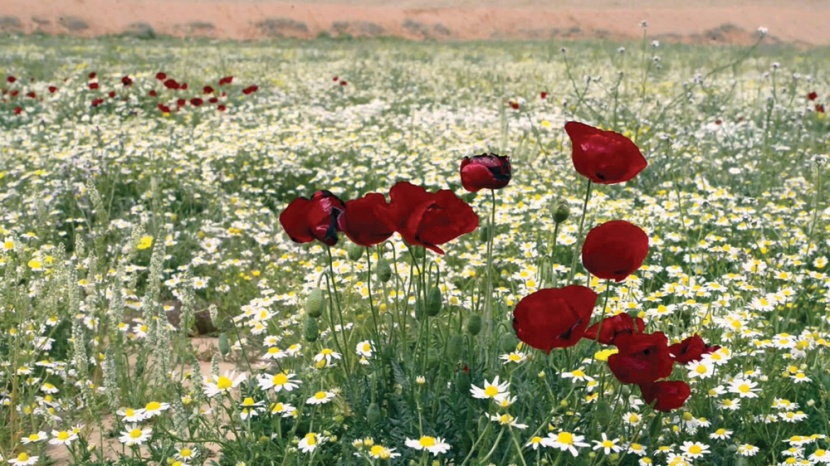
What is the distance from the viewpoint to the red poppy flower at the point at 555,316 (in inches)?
67.0

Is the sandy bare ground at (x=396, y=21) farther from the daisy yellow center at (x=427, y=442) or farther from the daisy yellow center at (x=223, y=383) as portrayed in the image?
the daisy yellow center at (x=427, y=442)

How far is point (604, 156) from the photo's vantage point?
6.15 feet

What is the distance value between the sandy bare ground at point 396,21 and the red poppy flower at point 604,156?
45221mm

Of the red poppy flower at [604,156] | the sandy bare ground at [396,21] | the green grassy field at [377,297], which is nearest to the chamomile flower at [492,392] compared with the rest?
the green grassy field at [377,297]

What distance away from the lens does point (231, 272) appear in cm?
416

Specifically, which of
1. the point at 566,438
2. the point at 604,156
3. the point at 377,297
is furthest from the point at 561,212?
the point at 377,297

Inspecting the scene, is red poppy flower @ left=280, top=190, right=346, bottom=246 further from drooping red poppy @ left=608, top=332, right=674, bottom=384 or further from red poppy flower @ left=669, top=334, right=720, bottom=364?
red poppy flower @ left=669, top=334, right=720, bottom=364

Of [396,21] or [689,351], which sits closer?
[689,351]

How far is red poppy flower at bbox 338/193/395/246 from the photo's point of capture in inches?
73.2

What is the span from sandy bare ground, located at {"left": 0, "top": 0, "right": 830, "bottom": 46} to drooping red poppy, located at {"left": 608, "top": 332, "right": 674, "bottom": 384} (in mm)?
45501

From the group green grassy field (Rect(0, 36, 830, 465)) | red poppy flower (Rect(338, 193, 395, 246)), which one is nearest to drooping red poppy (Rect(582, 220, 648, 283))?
green grassy field (Rect(0, 36, 830, 465))

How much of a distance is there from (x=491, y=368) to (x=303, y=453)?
546 mm

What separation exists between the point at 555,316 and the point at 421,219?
0.36 m

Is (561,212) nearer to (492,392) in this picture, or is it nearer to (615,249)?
(615,249)
